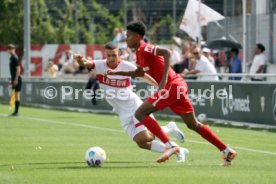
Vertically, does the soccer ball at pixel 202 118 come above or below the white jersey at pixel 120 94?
below

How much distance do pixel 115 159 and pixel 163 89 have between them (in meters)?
1.81

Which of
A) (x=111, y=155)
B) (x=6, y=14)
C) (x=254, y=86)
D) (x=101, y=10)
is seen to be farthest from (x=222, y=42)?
(x=101, y=10)

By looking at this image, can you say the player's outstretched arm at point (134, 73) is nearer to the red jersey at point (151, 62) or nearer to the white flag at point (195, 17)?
the red jersey at point (151, 62)

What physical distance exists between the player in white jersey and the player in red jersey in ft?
3.29

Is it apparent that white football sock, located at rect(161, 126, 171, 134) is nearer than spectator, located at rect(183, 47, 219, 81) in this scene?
Yes

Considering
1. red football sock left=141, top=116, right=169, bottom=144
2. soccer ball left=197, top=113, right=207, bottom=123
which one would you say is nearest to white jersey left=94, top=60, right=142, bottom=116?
red football sock left=141, top=116, right=169, bottom=144

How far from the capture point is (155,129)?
13.9 metres

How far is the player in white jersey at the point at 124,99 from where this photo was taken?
1481 centimetres

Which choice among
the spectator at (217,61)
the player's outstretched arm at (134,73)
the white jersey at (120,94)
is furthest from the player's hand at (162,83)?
the spectator at (217,61)

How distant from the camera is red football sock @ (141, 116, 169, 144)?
13.8m

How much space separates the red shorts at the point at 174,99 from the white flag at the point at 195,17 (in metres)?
16.9

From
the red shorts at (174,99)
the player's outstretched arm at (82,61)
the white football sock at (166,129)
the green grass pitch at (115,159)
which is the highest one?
the player's outstretched arm at (82,61)

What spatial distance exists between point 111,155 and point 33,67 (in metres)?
34.8

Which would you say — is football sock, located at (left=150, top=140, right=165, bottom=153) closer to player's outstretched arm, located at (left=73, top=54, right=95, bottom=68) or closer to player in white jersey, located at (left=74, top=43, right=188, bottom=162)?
player in white jersey, located at (left=74, top=43, right=188, bottom=162)
